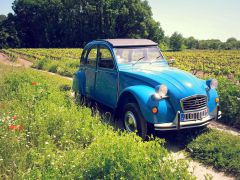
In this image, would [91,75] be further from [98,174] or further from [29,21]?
[29,21]

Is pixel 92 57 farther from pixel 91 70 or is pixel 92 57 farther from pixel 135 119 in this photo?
pixel 135 119

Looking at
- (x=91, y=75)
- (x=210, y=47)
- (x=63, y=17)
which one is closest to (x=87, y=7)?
(x=63, y=17)

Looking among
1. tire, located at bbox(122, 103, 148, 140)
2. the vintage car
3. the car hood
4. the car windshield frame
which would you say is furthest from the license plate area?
the car windshield frame

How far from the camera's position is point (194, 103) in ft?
15.8

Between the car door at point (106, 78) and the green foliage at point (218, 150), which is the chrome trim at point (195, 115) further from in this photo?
the car door at point (106, 78)

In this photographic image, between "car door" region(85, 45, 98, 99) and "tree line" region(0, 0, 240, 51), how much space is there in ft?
161

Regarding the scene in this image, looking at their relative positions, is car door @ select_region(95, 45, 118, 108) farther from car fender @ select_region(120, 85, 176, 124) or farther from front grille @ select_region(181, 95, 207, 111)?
front grille @ select_region(181, 95, 207, 111)

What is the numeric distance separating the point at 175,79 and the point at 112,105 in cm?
159

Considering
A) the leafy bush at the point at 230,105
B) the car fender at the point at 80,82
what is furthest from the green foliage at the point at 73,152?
the leafy bush at the point at 230,105

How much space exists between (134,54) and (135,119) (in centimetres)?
181

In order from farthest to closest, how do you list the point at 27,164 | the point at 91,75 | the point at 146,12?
the point at 146,12, the point at 91,75, the point at 27,164

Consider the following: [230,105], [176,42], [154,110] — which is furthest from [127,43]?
[176,42]

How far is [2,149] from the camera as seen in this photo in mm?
3621

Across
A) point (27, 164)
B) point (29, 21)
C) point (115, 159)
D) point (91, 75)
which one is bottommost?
point (27, 164)
